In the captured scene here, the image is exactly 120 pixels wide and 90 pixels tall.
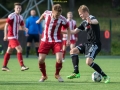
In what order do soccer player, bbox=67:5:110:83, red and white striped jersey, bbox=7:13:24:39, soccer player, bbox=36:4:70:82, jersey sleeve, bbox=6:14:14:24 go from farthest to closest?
red and white striped jersey, bbox=7:13:24:39, jersey sleeve, bbox=6:14:14:24, soccer player, bbox=36:4:70:82, soccer player, bbox=67:5:110:83

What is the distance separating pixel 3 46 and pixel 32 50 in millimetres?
1427

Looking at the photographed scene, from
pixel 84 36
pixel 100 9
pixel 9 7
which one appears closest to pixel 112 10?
pixel 100 9

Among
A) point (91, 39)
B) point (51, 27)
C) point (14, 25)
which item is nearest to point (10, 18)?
point (14, 25)

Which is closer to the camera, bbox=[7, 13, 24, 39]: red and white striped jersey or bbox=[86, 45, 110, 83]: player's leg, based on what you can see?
bbox=[86, 45, 110, 83]: player's leg

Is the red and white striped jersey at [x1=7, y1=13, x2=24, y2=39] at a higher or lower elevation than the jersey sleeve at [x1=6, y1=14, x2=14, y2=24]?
lower

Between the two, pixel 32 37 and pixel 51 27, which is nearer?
pixel 51 27

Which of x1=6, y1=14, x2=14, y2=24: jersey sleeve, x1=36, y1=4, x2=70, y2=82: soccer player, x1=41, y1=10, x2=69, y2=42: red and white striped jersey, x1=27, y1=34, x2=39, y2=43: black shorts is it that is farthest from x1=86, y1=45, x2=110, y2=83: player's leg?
x1=27, y1=34, x2=39, y2=43: black shorts

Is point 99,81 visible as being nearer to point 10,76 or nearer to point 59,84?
point 59,84

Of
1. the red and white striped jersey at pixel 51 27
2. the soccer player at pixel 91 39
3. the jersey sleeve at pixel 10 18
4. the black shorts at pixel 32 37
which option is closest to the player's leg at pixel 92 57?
A: the soccer player at pixel 91 39

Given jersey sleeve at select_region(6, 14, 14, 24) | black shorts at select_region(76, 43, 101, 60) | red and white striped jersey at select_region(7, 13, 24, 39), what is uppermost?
jersey sleeve at select_region(6, 14, 14, 24)

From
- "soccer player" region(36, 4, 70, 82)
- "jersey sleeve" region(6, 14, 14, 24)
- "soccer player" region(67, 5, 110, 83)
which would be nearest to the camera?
"soccer player" region(67, 5, 110, 83)

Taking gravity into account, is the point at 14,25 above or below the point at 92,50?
above

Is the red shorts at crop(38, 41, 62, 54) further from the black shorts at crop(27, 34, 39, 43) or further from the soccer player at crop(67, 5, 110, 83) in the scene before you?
the black shorts at crop(27, 34, 39, 43)

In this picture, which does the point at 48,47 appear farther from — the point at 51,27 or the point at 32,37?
the point at 32,37
